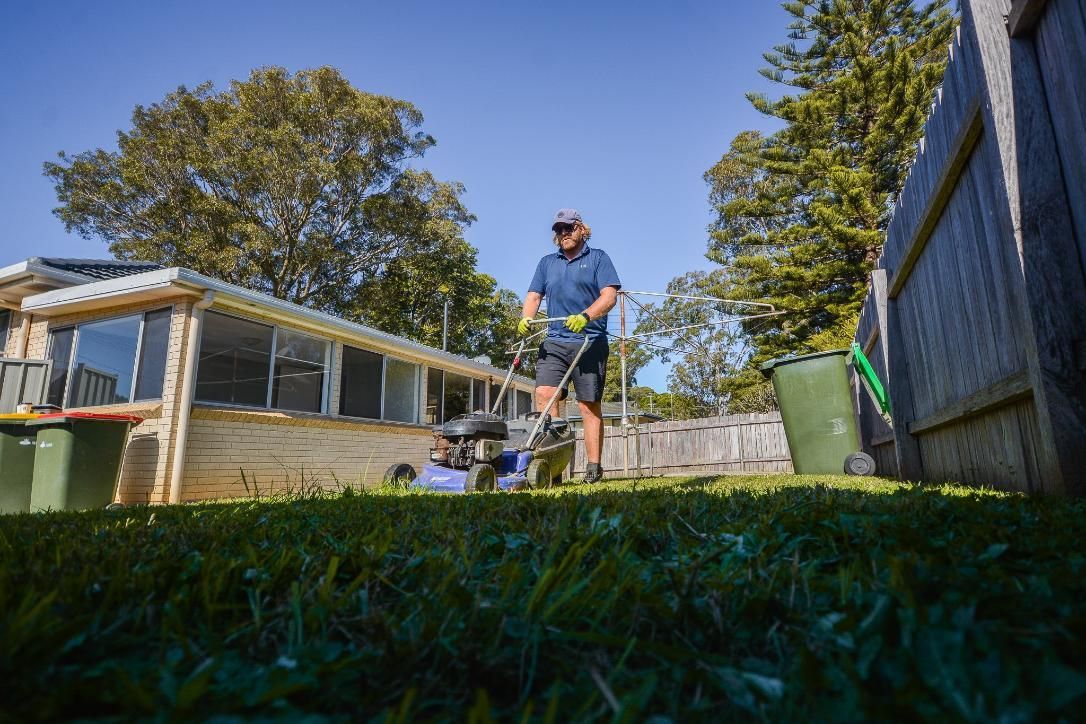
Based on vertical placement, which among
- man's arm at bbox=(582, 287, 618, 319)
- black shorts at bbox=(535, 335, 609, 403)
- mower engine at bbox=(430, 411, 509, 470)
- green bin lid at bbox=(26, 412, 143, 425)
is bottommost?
mower engine at bbox=(430, 411, 509, 470)

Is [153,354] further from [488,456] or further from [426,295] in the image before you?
[426,295]

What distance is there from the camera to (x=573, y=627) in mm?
794

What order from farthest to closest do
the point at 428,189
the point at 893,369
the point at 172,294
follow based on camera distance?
the point at 428,189
the point at 172,294
the point at 893,369

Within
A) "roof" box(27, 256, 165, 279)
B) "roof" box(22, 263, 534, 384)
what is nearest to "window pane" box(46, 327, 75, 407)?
"roof" box(22, 263, 534, 384)

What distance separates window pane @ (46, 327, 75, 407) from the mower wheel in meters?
7.03

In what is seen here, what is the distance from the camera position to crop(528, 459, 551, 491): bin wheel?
518 centimetres

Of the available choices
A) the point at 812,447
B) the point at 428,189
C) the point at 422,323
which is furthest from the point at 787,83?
the point at 812,447

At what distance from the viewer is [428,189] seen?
2239 centimetres

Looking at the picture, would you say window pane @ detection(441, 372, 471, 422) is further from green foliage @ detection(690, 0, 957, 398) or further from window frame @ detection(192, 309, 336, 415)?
green foliage @ detection(690, 0, 957, 398)

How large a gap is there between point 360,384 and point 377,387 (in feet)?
1.21

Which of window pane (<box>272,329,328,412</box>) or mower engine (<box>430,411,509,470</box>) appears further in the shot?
window pane (<box>272,329,328,412</box>)

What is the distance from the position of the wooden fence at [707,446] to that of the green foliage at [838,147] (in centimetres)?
→ 349

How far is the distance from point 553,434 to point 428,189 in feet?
61.0

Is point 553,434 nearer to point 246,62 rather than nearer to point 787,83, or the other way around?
point 787,83
